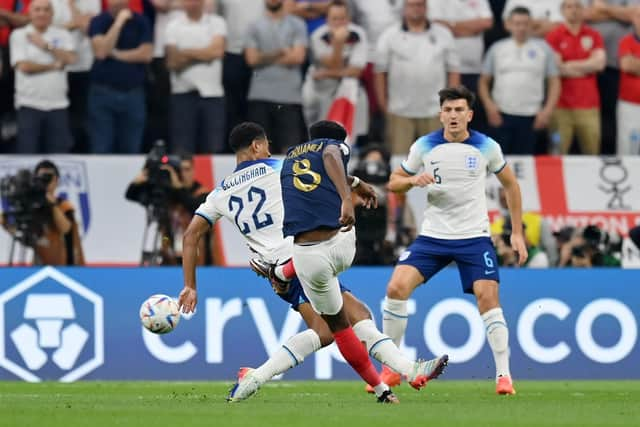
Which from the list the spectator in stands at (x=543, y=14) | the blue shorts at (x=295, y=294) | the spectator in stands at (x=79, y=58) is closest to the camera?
the blue shorts at (x=295, y=294)

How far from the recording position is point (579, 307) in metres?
15.7

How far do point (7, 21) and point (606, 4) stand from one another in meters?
7.81

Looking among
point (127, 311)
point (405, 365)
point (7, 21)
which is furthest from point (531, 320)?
point (7, 21)

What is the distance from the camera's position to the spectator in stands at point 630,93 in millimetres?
18859

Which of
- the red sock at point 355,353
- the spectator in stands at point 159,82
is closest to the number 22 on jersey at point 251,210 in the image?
the red sock at point 355,353

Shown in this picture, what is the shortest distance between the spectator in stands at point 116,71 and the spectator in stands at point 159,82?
0.41m

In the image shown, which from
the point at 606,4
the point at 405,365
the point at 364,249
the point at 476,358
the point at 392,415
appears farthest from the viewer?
the point at 606,4

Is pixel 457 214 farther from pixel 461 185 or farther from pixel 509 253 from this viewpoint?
pixel 509 253

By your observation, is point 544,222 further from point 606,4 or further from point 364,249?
Result: point 606,4

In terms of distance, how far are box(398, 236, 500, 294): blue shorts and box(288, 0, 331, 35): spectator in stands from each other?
22.7 ft

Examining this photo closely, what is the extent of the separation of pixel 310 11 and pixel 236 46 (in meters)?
1.07

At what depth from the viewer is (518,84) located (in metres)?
18.8

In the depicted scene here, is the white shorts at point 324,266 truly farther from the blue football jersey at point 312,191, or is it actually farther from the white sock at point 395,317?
the white sock at point 395,317

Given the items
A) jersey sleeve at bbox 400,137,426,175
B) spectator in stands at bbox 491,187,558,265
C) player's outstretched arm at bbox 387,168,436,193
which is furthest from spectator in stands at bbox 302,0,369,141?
player's outstretched arm at bbox 387,168,436,193
